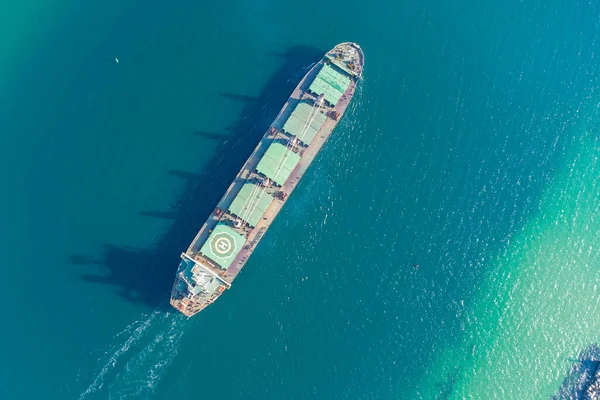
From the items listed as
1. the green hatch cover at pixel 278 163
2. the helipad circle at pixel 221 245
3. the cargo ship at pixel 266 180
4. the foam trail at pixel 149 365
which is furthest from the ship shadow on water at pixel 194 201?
the helipad circle at pixel 221 245

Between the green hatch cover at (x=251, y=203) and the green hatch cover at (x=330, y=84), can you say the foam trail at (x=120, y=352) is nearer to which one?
the green hatch cover at (x=251, y=203)

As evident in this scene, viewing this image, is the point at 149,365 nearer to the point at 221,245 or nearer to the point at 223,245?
the point at 221,245

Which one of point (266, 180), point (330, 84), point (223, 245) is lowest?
point (223, 245)

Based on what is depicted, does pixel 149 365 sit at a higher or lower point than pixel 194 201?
lower

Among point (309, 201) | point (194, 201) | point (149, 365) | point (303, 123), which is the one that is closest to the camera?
point (149, 365)

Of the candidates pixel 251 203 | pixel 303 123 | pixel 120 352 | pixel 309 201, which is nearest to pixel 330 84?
pixel 303 123

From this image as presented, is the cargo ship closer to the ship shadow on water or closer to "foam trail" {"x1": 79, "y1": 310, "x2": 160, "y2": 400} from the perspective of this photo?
the ship shadow on water
